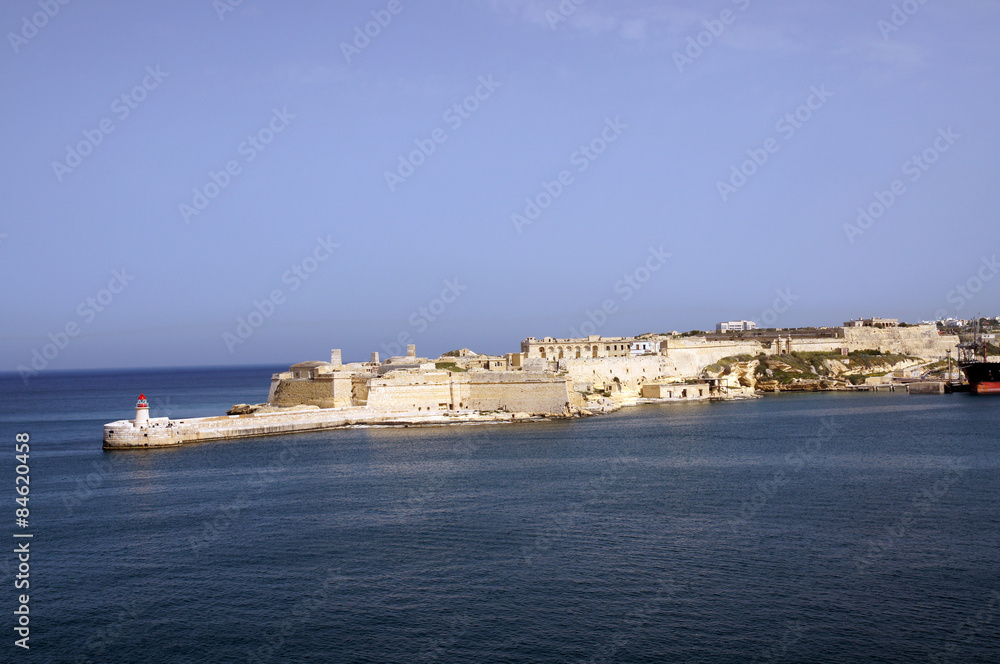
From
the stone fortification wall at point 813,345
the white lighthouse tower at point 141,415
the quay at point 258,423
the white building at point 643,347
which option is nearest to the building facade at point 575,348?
the white building at point 643,347

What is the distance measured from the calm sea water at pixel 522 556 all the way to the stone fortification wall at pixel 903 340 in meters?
36.7

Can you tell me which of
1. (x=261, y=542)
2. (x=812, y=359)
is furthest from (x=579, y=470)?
(x=812, y=359)

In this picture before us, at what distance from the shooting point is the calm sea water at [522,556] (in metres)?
9.40

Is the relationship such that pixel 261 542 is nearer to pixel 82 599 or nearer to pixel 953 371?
pixel 82 599

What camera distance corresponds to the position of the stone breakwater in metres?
25.6

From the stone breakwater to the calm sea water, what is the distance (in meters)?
2.55

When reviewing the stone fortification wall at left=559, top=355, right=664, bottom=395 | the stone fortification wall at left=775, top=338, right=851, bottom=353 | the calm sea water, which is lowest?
the calm sea water

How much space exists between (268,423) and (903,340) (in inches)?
1884

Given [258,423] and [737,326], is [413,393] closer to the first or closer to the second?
[258,423]

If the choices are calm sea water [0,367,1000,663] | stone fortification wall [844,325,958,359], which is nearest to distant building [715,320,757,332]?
stone fortification wall [844,325,958,359]

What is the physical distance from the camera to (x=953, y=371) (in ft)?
176

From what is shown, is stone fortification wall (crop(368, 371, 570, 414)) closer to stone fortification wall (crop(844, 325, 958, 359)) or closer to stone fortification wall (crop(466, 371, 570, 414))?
stone fortification wall (crop(466, 371, 570, 414))

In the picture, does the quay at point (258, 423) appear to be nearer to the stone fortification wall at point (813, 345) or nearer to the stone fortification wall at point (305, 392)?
the stone fortification wall at point (305, 392)

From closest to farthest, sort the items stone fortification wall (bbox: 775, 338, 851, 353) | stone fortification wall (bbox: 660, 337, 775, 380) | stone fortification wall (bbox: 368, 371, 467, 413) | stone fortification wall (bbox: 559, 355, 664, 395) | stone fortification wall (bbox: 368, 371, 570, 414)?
stone fortification wall (bbox: 368, 371, 467, 413) < stone fortification wall (bbox: 368, 371, 570, 414) < stone fortification wall (bbox: 559, 355, 664, 395) < stone fortification wall (bbox: 660, 337, 775, 380) < stone fortification wall (bbox: 775, 338, 851, 353)
